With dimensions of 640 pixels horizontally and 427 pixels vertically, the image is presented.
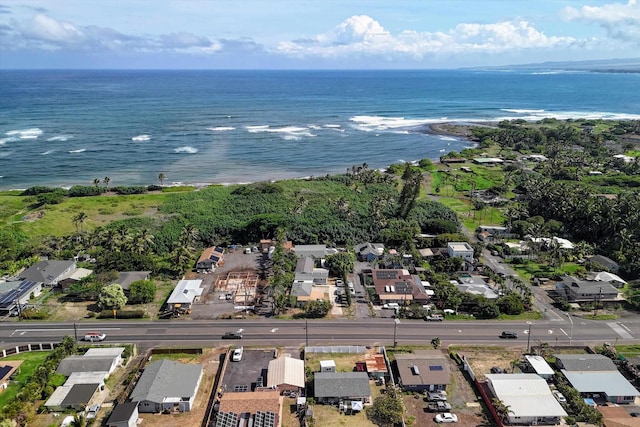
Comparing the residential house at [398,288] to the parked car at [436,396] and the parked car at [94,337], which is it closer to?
the parked car at [436,396]

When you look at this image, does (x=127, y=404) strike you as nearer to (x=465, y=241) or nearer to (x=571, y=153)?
(x=465, y=241)

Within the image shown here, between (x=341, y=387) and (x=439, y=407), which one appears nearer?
(x=439, y=407)

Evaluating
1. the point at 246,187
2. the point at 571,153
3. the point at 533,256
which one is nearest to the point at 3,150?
the point at 246,187

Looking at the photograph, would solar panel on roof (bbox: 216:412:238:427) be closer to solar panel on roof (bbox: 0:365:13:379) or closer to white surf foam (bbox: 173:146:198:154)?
solar panel on roof (bbox: 0:365:13:379)

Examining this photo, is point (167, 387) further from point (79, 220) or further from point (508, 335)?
point (79, 220)

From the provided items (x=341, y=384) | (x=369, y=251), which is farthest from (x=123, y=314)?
(x=369, y=251)

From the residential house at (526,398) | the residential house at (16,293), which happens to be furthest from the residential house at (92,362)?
the residential house at (526,398)
